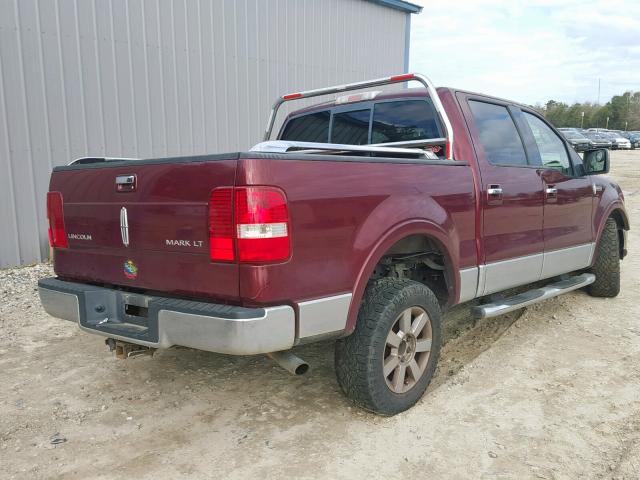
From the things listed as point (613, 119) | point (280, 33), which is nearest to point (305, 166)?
point (280, 33)

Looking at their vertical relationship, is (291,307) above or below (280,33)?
below

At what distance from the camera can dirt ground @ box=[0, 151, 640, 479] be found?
8.36ft

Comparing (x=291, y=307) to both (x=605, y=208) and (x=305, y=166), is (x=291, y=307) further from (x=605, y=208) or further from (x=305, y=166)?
(x=605, y=208)

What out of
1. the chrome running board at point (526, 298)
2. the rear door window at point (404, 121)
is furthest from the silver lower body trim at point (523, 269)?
the rear door window at point (404, 121)

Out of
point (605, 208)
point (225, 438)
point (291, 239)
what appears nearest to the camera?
point (291, 239)

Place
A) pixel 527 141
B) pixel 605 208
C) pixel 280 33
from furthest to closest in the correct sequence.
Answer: pixel 280 33
pixel 605 208
pixel 527 141

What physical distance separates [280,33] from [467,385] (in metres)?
7.77

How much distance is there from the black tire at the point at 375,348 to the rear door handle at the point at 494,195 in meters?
0.98

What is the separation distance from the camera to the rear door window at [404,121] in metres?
3.69

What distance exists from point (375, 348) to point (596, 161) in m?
3.16

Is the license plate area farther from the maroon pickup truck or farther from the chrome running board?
the chrome running board

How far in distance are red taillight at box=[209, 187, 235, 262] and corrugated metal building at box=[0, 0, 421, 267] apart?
5.18m

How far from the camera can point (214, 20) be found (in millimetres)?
8297

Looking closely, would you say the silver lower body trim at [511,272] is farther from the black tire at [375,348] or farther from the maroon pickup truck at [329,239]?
the black tire at [375,348]
